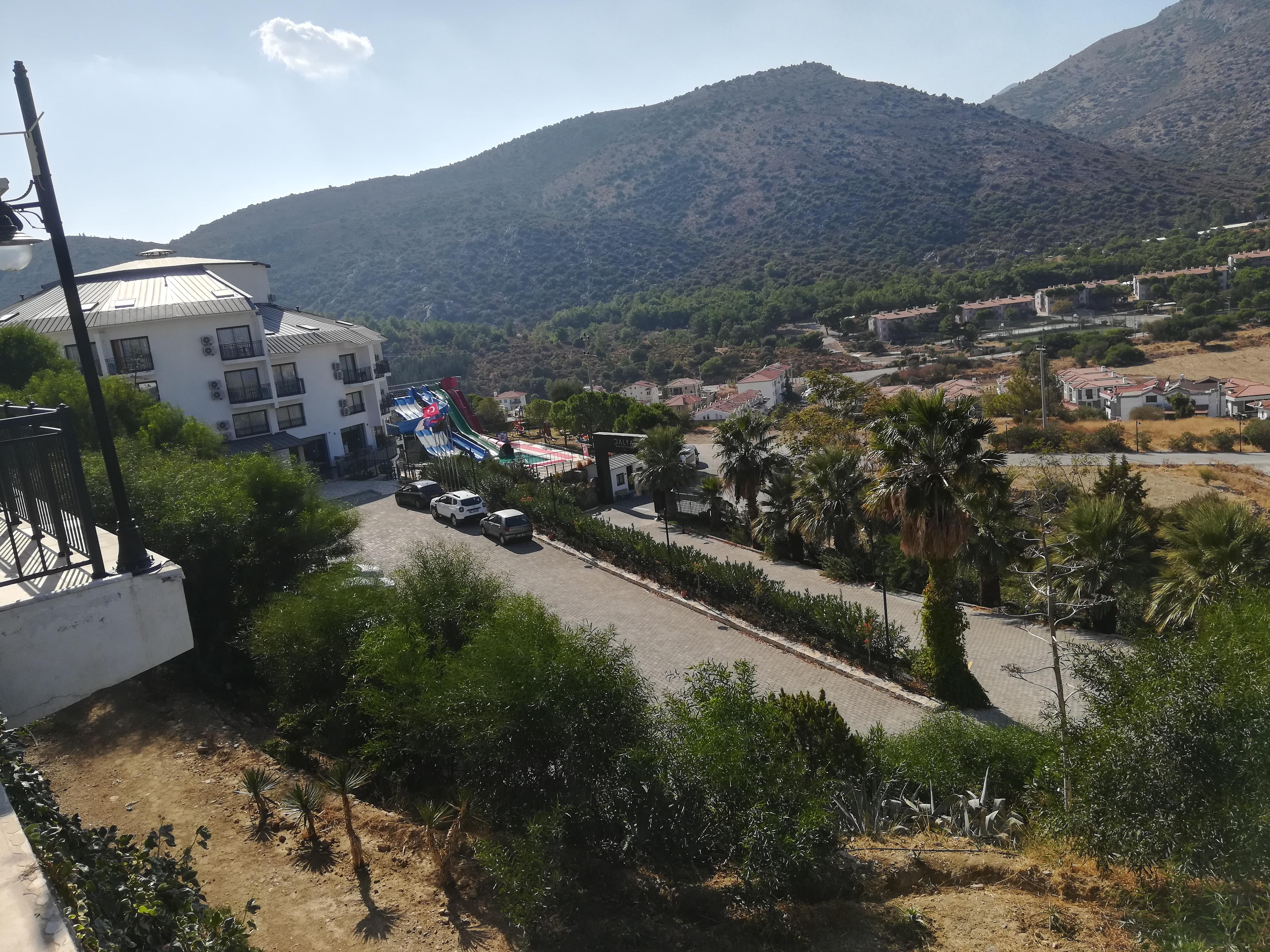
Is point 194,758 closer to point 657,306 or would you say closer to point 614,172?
point 657,306

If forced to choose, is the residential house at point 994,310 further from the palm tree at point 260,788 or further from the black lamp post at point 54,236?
the black lamp post at point 54,236

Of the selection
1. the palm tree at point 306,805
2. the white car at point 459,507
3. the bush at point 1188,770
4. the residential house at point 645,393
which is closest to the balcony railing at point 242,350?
the white car at point 459,507

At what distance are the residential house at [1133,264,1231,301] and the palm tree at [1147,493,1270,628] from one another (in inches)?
3724

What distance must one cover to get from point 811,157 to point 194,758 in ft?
567

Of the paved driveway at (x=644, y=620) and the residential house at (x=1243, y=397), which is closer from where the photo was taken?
the paved driveway at (x=644, y=620)

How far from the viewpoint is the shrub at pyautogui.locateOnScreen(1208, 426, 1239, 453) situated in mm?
46375

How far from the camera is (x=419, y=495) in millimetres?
29484

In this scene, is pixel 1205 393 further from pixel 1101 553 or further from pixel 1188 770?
pixel 1188 770

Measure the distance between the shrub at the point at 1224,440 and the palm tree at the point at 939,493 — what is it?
132 ft

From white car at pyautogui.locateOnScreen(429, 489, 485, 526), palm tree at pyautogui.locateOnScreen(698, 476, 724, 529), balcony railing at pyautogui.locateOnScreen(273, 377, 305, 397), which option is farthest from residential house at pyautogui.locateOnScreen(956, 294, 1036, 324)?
white car at pyautogui.locateOnScreen(429, 489, 485, 526)

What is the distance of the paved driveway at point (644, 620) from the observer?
1566 cm

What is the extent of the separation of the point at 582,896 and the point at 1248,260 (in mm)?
116618

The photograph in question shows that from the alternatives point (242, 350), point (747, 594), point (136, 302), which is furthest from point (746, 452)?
point (136, 302)

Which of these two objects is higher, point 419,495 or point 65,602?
point 65,602
